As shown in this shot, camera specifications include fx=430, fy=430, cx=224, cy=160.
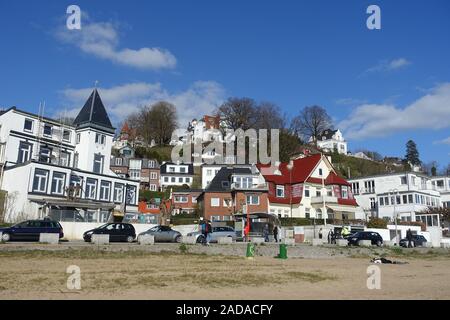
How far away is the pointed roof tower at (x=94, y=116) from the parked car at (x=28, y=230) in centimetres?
2731

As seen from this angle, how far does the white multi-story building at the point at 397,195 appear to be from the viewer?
221 feet

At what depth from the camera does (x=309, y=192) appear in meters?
65.4

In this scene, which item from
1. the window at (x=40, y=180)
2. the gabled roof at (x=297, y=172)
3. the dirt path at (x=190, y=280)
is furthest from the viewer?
the gabled roof at (x=297, y=172)

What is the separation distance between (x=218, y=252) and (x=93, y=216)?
83.9ft

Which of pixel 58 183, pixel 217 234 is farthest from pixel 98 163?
pixel 217 234

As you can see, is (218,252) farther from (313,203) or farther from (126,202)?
(313,203)

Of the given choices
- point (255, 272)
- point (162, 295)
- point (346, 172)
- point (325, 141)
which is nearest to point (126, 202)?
point (255, 272)

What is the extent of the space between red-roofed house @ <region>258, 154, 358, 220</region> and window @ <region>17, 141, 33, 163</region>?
32423 millimetres

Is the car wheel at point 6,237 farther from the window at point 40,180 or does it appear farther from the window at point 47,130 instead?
the window at point 47,130

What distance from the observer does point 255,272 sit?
1777 centimetres

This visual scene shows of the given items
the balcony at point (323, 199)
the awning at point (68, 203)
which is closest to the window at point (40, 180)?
the awning at point (68, 203)

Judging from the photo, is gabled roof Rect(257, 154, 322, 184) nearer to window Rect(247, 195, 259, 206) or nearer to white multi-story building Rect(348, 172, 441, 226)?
window Rect(247, 195, 259, 206)

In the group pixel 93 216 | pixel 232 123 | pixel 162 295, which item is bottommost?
pixel 162 295

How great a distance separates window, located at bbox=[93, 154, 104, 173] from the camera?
2255 inches
